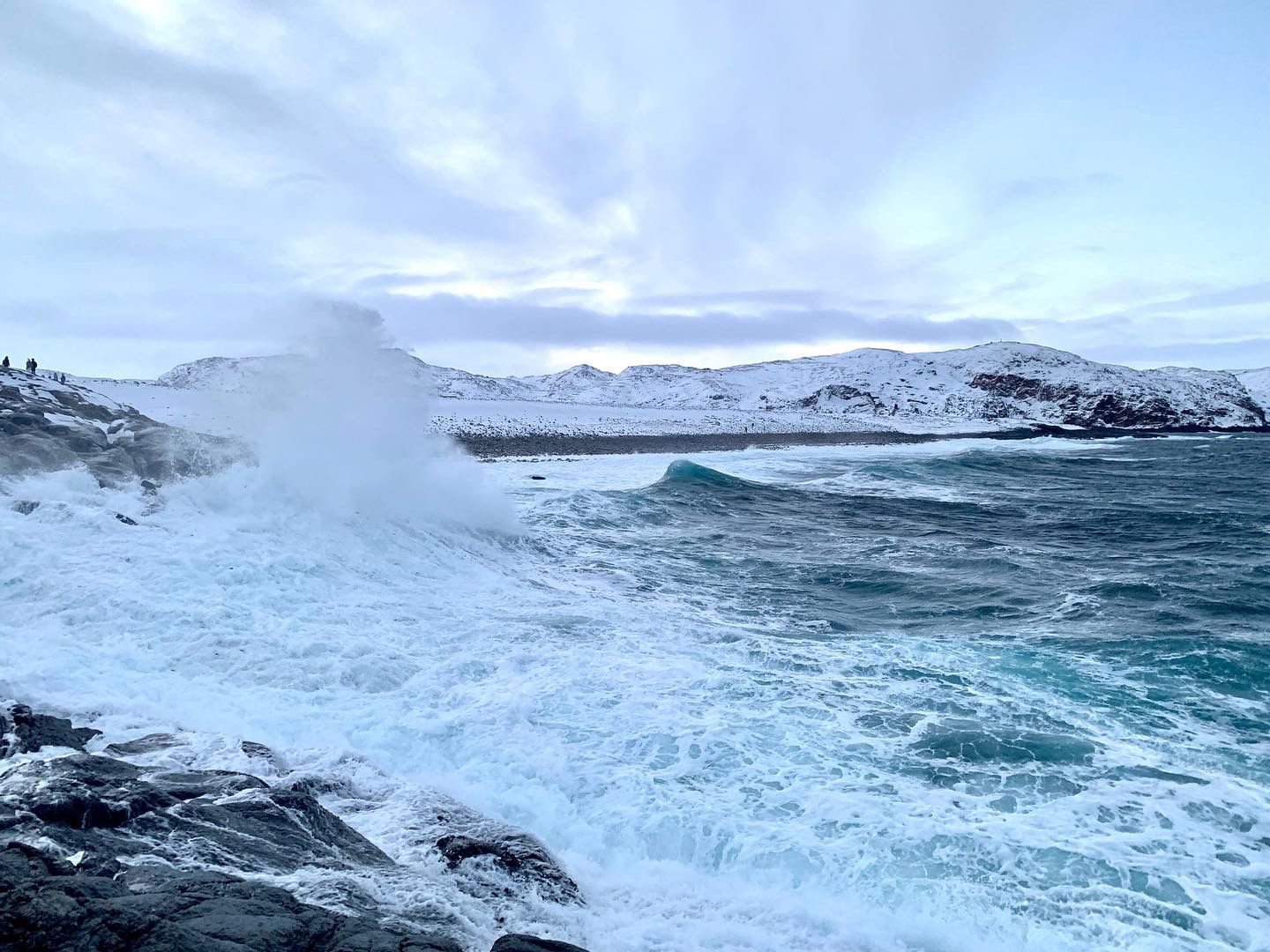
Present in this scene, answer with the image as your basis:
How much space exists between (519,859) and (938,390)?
352 feet

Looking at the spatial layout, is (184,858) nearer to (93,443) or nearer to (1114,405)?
(93,443)

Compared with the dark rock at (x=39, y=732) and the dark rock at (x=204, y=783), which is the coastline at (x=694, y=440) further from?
the dark rock at (x=204, y=783)

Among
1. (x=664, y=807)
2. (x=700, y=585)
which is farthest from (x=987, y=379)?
(x=664, y=807)

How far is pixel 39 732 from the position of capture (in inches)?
198

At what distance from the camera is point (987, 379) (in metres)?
99.8

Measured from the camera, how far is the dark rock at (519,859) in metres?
4.31

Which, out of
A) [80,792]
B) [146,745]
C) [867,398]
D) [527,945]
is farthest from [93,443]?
[867,398]

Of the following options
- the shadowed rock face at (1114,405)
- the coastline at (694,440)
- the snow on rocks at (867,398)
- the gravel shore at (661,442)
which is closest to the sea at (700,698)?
→ the coastline at (694,440)

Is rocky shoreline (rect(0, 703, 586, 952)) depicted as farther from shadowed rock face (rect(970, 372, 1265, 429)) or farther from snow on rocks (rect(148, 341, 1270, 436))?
shadowed rock face (rect(970, 372, 1265, 429))

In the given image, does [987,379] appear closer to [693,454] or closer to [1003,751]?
[693,454]

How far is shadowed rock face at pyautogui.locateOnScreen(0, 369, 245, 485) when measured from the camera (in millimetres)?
10547

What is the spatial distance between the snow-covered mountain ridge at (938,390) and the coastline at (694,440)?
839 cm

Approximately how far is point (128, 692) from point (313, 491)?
20.6 feet

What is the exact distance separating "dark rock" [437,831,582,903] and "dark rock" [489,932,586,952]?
0.58 metres
